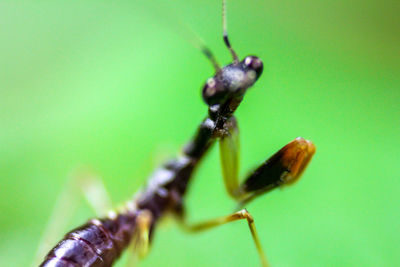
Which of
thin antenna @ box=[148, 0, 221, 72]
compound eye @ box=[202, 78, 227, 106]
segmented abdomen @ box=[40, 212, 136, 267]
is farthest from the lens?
thin antenna @ box=[148, 0, 221, 72]

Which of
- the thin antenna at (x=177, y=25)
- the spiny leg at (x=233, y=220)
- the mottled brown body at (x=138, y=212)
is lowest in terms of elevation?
the spiny leg at (x=233, y=220)

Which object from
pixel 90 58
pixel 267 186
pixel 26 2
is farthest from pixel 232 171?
pixel 26 2

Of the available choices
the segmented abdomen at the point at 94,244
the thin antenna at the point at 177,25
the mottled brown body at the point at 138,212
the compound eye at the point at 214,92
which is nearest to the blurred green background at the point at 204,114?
the thin antenna at the point at 177,25

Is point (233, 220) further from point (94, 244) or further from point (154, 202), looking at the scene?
point (154, 202)

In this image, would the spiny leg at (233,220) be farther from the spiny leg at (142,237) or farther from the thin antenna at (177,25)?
the thin antenna at (177,25)

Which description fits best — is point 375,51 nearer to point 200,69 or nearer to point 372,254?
point 200,69

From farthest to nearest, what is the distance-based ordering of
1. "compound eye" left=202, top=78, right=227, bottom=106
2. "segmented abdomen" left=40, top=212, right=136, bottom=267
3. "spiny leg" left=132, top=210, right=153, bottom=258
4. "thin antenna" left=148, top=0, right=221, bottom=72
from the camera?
1. "thin antenna" left=148, top=0, right=221, bottom=72
2. "spiny leg" left=132, top=210, right=153, bottom=258
3. "segmented abdomen" left=40, top=212, right=136, bottom=267
4. "compound eye" left=202, top=78, right=227, bottom=106

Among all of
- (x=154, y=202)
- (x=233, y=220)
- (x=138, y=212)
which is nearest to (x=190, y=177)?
(x=154, y=202)

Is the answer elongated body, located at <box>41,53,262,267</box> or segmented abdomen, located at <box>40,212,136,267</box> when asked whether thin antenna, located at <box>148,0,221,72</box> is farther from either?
segmented abdomen, located at <box>40,212,136,267</box>

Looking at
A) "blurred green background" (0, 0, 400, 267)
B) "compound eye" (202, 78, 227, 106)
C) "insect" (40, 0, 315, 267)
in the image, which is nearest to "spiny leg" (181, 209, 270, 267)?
"insect" (40, 0, 315, 267)
